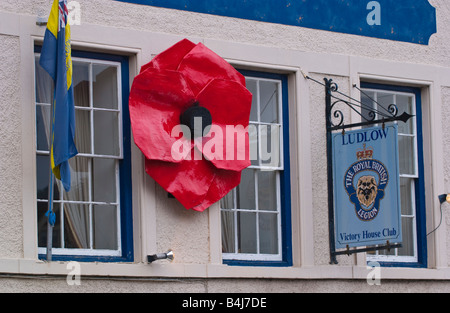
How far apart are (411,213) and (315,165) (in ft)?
5.49

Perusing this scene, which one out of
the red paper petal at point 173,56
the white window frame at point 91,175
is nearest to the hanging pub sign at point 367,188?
the red paper petal at point 173,56

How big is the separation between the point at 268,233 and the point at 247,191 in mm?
556

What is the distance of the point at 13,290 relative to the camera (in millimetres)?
12008

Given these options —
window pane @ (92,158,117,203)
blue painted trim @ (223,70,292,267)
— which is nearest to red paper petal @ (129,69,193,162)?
window pane @ (92,158,117,203)

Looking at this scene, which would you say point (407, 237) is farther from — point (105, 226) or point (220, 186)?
point (105, 226)

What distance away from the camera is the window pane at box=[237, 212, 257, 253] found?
1388 cm

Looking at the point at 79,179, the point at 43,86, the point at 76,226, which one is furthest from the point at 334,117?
the point at 43,86

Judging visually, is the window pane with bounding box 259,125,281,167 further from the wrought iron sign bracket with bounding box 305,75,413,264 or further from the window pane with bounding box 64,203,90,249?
the window pane with bounding box 64,203,90,249

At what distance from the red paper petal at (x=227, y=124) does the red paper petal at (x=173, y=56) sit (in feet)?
1.46

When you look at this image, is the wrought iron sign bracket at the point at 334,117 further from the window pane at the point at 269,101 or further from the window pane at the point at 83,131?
the window pane at the point at 83,131

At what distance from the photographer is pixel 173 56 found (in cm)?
1329

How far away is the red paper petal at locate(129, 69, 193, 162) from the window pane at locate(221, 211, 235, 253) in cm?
112

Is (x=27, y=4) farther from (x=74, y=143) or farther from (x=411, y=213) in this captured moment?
(x=411, y=213)

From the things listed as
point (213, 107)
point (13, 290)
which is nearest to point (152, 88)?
point (213, 107)
